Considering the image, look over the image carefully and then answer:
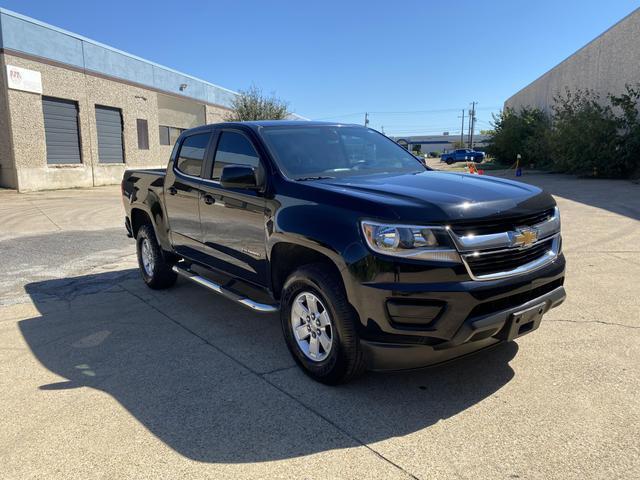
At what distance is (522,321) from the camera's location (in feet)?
10.5

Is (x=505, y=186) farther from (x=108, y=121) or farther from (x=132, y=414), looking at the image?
(x=108, y=121)

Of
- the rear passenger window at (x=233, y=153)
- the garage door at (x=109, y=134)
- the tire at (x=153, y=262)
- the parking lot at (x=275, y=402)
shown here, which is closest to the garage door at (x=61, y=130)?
the garage door at (x=109, y=134)

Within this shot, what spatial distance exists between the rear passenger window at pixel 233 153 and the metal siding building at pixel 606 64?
898 inches

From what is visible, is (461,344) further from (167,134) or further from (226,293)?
(167,134)

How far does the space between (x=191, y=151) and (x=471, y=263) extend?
3.55 metres

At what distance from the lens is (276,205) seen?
12.8 ft

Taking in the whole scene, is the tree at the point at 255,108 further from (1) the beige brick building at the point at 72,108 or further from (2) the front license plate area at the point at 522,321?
(2) the front license plate area at the point at 522,321

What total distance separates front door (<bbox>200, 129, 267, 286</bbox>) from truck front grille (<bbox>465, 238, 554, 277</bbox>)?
173cm

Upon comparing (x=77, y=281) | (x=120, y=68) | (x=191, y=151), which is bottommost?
(x=77, y=281)

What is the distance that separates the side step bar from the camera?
4.07 meters

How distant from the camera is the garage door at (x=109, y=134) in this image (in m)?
26.2

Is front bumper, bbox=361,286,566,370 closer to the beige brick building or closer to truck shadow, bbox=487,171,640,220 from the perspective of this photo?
truck shadow, bbox=487,171,640,220

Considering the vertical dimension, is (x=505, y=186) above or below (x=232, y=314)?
above

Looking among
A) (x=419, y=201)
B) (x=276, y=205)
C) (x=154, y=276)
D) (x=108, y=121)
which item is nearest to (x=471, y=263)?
(x=419, y=201)
